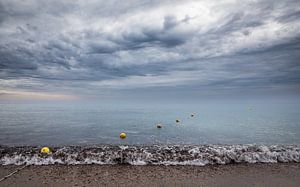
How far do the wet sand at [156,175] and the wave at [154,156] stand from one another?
2.36 ft

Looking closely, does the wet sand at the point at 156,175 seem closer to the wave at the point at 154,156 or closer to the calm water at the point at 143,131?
the wave at the point at 154,156

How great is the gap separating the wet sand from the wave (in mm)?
719

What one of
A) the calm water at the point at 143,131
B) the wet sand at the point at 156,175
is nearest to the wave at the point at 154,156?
the wet sand at the point at 156,175

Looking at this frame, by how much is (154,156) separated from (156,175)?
242 centimetres

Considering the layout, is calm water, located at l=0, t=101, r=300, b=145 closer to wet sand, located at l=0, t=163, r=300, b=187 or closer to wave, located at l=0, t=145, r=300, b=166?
wave, located at l=0, t=145, r=300, b=166

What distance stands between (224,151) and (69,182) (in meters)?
8.03

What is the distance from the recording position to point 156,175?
732 centimetres

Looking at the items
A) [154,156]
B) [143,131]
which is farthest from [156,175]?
[143,131]

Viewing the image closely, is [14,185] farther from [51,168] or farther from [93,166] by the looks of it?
[93,166]

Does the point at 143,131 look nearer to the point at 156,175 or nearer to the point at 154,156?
Result: the point at 154,156

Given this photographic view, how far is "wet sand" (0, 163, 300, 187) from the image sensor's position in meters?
6.57

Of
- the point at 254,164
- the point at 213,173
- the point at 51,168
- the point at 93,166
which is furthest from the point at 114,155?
the point at 254,164

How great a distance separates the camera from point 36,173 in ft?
24.8

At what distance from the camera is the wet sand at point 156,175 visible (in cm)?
657
